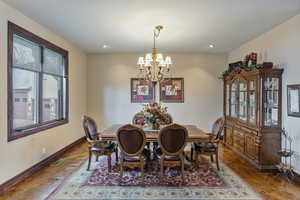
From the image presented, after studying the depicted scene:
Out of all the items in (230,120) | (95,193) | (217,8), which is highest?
(217,8)

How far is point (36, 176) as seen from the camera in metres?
3.58

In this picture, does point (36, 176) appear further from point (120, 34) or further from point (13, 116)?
point (120, 34)

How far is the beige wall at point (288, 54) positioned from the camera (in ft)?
11.2

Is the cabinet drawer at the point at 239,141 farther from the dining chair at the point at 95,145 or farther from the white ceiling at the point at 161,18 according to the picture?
the dining chair at the point at 95,145

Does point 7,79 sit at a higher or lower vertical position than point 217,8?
lower

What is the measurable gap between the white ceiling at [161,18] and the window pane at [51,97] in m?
1.06

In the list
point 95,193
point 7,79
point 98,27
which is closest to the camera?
point 95,193

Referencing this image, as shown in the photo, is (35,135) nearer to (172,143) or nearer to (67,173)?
(67,173)

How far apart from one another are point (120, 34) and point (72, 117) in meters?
2.55

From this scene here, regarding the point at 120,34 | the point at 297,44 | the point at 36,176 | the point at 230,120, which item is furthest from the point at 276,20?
the point at 36,176

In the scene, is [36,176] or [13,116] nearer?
[13,116]

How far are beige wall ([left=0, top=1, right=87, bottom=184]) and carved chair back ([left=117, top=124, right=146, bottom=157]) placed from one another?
5.45 ft

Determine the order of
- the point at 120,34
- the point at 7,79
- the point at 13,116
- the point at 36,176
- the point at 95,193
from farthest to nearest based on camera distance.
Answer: the point at 120,34 < the point at 36,176 < the point at 13,116 < the point at 7,79 < the point at 95,193

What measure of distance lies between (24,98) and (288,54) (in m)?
4.70
